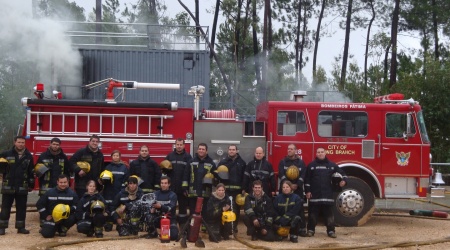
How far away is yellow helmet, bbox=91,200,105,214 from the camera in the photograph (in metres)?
11.2

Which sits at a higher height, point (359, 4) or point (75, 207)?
point (359, 4)

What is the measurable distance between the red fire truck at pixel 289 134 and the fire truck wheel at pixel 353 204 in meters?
0.02

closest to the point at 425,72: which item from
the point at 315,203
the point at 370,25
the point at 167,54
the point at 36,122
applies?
the point at 167,54

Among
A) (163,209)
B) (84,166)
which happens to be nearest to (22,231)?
(84,166)

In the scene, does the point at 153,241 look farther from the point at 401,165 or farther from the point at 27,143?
the point at 401,165

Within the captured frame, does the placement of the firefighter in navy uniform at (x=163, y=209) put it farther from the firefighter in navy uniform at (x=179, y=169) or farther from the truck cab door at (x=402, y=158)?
the truck cab door at (x=402, y=158)

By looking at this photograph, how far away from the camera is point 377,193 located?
13.5m

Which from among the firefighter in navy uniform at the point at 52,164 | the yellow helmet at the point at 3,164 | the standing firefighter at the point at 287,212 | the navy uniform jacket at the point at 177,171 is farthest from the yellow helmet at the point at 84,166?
the standing firefighter at the point at 287,212

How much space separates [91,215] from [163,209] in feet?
3.93

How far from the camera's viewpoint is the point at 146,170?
40.1 ft

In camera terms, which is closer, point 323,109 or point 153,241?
point 153,241

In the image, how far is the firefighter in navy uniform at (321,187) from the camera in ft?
39.3

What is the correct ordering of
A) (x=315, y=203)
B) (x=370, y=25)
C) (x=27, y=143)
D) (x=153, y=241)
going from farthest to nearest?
1. (x=370, y=25)
2. (x=27, y=143)
3. (x=315, y=203)
4. (x=153, y=241)

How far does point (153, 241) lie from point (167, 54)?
11.6 m
